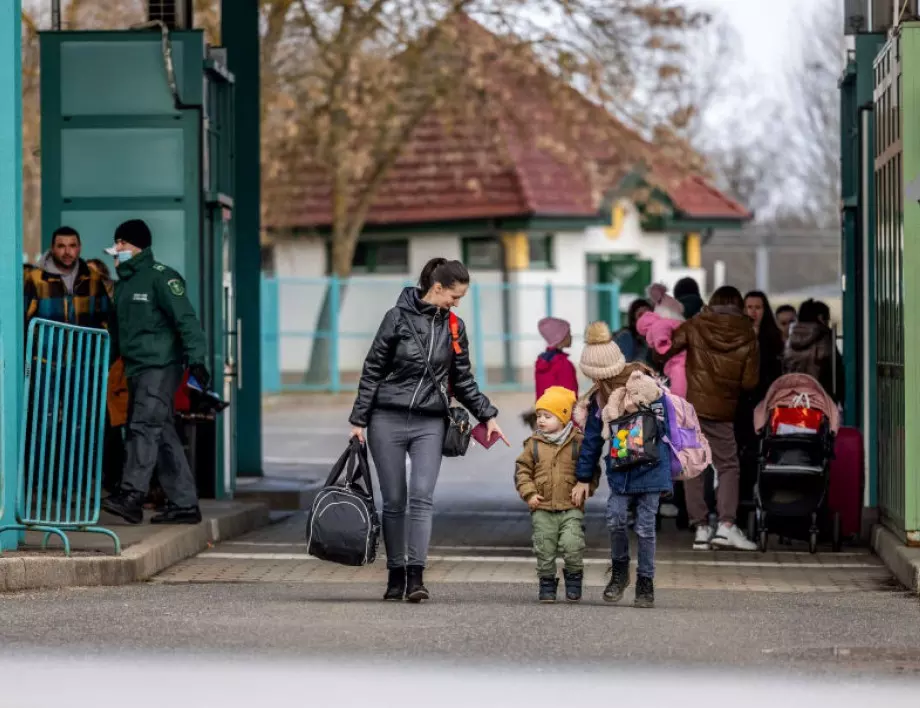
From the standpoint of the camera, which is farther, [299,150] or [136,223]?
[299,150]

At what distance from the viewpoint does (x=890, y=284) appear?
1312 centimetres

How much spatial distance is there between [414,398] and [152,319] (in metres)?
3.26

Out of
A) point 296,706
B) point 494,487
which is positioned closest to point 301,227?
point 494,487

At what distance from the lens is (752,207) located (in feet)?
261

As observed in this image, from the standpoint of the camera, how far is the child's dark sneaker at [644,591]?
1056cm

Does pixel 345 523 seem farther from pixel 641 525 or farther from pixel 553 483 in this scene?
pixel 641 525

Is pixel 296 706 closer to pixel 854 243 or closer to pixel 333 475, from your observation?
pixel 333 475

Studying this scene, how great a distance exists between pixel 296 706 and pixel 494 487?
43.7 feet

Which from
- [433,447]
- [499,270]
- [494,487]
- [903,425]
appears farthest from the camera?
[499,270]

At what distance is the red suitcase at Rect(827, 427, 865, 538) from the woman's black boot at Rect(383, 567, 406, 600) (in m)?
4.15

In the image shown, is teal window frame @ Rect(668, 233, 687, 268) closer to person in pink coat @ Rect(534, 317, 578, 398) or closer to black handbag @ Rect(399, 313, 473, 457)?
person in pink coat @ Rect(534, 317, 578, 398)

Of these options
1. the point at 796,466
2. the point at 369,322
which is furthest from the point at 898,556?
the point at 369,322

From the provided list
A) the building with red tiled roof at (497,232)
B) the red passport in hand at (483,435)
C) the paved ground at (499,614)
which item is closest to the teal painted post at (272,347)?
the building with red tiled roof at (497,232)

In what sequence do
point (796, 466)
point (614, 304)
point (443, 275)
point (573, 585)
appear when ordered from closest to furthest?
point (443, 275), point (573, 585), point (796, 466), point (614, 304)
